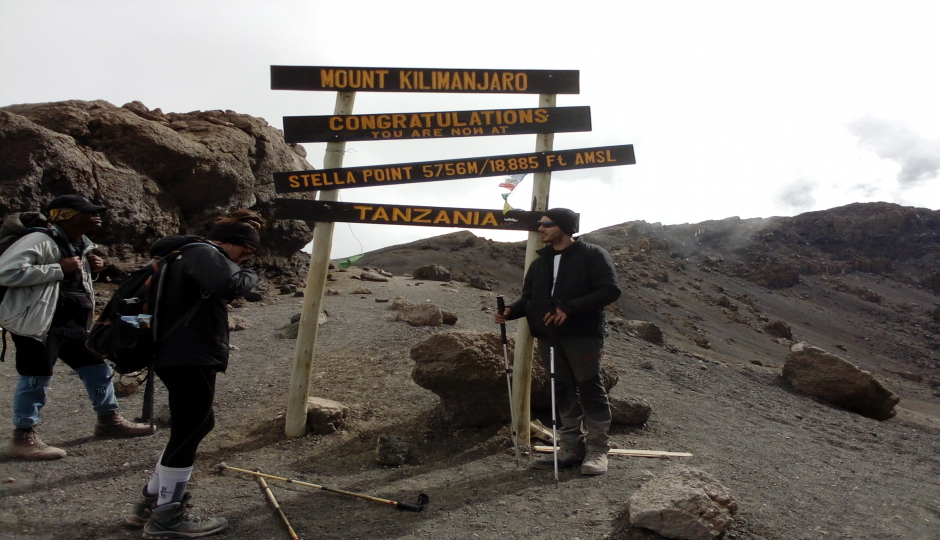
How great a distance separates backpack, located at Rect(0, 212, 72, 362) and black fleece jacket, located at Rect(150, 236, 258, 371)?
159 centimetres

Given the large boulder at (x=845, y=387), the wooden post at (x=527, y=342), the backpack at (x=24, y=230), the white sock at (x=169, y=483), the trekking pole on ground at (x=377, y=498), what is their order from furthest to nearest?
the large boulder at (x=845, y=387) → the wooden post at (x=527, y=342) → the backpack at (x=24, y=230) → the trekking pole on ground at (x=377, y=498) → the white sock at (x=169, y=483)

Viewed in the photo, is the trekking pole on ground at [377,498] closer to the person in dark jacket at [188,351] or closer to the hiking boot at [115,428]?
the person in dark jacket at [188,351]

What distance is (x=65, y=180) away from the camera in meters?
9.94

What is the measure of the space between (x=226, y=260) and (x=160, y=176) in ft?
30.3

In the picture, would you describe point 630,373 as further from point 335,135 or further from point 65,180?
point 65,180

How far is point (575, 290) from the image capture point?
16.0 feet

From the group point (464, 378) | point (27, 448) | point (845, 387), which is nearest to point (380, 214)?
point (464, 378)

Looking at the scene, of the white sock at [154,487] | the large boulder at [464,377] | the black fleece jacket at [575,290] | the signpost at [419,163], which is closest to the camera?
the white sock at [154,487]

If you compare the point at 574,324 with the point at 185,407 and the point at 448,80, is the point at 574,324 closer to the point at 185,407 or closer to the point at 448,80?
the point at 448,80

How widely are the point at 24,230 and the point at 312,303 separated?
214 cm

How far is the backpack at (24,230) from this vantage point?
450 cm

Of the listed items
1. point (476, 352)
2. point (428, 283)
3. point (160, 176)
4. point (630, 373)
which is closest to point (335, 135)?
point (476, 352)

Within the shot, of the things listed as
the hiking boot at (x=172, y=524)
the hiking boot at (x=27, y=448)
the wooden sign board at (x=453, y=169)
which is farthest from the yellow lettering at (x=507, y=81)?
the hiking boot at (x=27, y=448)

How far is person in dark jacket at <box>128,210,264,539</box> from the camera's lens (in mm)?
3498
